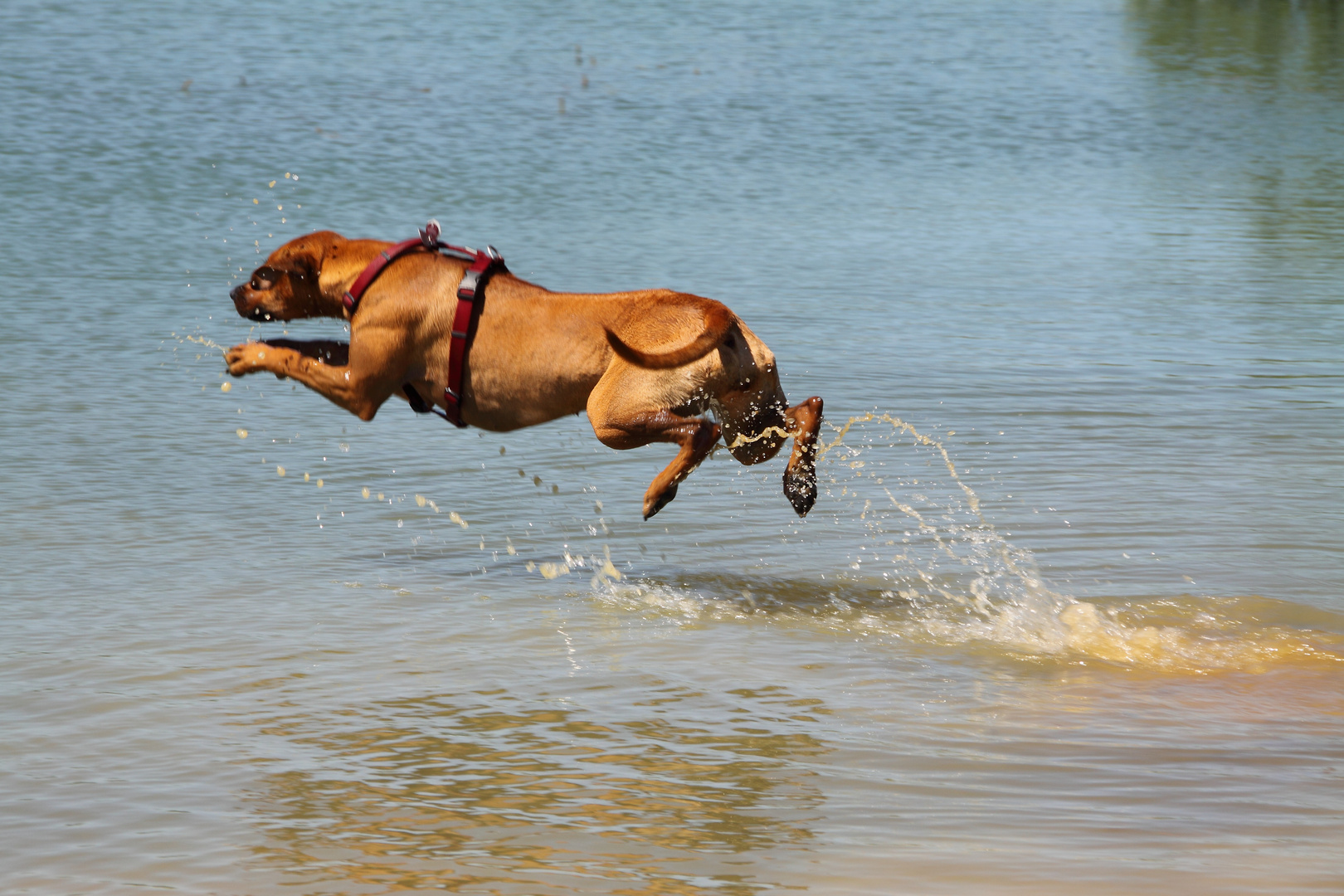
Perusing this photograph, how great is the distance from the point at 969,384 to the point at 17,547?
5.59 metres

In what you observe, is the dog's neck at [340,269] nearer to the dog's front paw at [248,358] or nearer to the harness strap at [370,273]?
the harness strap at [370,273]

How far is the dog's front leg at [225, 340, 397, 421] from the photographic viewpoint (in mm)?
→ 6629

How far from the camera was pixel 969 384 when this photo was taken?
1057 centimetres

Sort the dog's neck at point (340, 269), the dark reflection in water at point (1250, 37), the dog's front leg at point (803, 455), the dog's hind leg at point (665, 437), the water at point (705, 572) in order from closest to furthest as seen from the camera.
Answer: the water at point (705, 572) < the dog's hind leg at point (665, 437) < the dog's front leg at point (803, 455) < the dog's neck at point (340, 269) < the dark reflection in water at point (1250, 37)

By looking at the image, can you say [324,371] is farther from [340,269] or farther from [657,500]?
[657,500]

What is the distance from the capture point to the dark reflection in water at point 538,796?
4.41m

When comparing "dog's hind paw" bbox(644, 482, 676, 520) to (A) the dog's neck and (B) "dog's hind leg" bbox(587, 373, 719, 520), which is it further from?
(A) the dog's neck

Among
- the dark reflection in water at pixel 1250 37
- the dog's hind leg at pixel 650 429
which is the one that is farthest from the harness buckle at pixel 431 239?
the dark reflection in water at pixel 1250 37

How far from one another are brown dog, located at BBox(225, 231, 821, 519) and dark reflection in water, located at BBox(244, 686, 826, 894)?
3.37ft

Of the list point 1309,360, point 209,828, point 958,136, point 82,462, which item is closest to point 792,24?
point 958,136

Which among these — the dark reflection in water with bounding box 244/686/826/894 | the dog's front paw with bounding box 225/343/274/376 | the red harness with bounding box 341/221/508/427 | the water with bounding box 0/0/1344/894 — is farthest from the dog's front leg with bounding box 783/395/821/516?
the dog's front paw with bounding box 225/343/274/376

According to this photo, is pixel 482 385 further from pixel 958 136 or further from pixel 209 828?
pixel 958 136

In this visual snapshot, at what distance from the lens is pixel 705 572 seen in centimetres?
731

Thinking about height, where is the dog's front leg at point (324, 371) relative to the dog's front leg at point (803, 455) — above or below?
above
